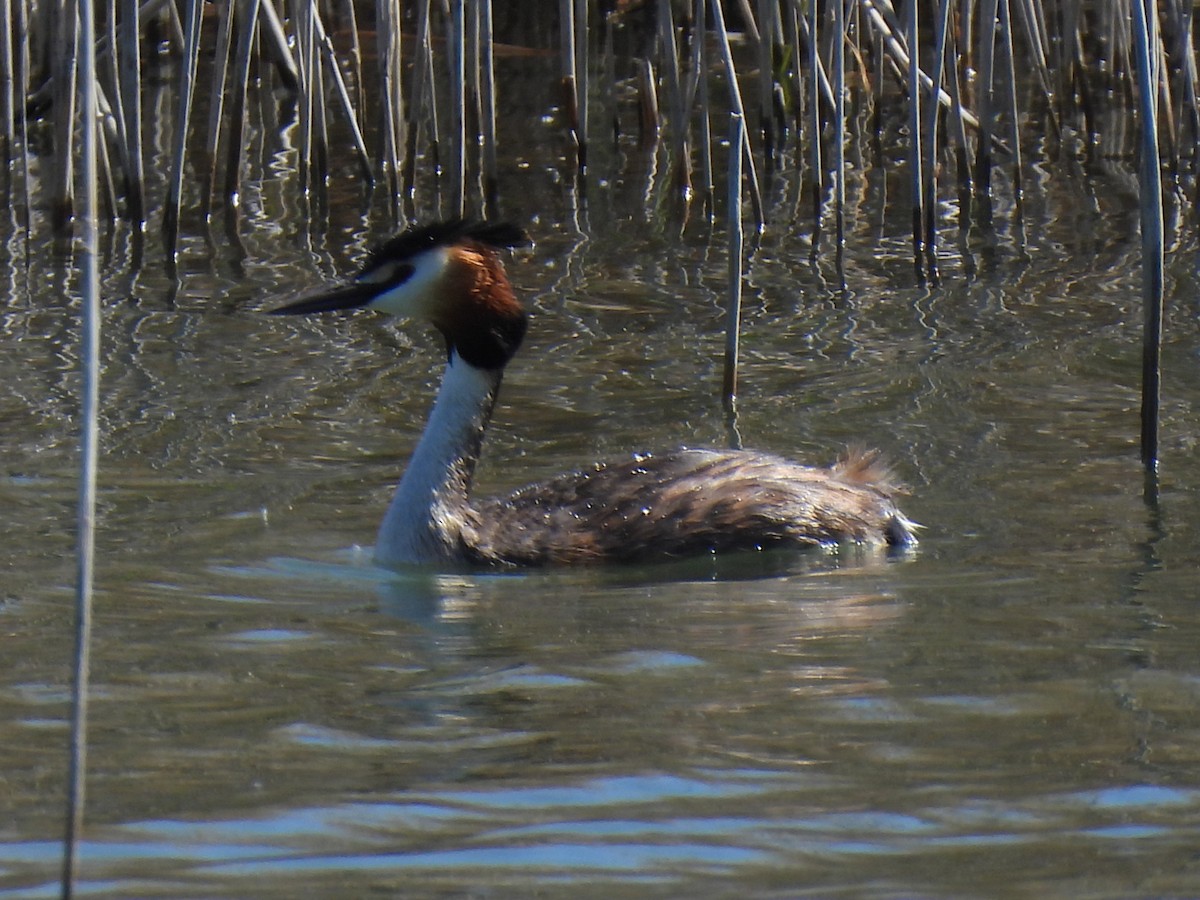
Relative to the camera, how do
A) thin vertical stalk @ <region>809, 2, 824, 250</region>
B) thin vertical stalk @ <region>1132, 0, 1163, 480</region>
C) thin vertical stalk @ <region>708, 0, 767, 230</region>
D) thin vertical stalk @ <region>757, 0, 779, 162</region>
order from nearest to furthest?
thin vertical stalk @ <region>1132, 0, 1163, 480</region> → thin vertical stalk @ <region>708, 0, 767, 230</region> → thin vertical stalk @ <region>809, 2, 824, 250</region> → thin vertical stalk @ <region>757, 0, 779, 162</region>

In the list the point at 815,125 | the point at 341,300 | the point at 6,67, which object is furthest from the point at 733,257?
the point at 6,67

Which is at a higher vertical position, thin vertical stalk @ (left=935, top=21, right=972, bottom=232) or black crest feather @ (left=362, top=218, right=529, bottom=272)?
thin vertical stalk @ (left=935, top=21, right=972, bottom=232)

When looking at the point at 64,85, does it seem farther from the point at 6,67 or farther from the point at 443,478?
the point at 443,478

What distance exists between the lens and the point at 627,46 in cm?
1509

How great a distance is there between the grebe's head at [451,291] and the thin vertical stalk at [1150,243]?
1811 mm

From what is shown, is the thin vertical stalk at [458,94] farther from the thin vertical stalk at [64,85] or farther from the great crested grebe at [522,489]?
the great crested grebe at [522,489]

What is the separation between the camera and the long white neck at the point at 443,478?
18.6ft

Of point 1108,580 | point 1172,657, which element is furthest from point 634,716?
point 1108,580

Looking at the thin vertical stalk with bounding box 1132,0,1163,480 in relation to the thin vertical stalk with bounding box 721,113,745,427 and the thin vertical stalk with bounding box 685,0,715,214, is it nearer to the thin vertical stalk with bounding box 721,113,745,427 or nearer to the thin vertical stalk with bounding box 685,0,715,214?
the thin vertical stalk with bounding box 721,113,745,427

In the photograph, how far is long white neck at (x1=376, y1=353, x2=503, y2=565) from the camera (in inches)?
224

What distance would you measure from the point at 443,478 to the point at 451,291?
1.90 ft

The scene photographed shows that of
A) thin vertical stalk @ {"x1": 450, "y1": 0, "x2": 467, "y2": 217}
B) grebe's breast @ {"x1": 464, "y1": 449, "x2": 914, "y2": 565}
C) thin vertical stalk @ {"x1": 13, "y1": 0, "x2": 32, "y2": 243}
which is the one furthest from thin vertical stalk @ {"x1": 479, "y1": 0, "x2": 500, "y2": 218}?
grebe's breast @ {"x1": 464, "y1": 449, "x2": 914, "y2": 565}

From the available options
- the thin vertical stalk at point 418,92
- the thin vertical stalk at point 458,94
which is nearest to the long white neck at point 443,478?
the thin vertical stalk at point 458,94

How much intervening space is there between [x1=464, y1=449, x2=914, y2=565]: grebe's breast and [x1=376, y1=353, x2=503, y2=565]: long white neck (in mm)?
79
